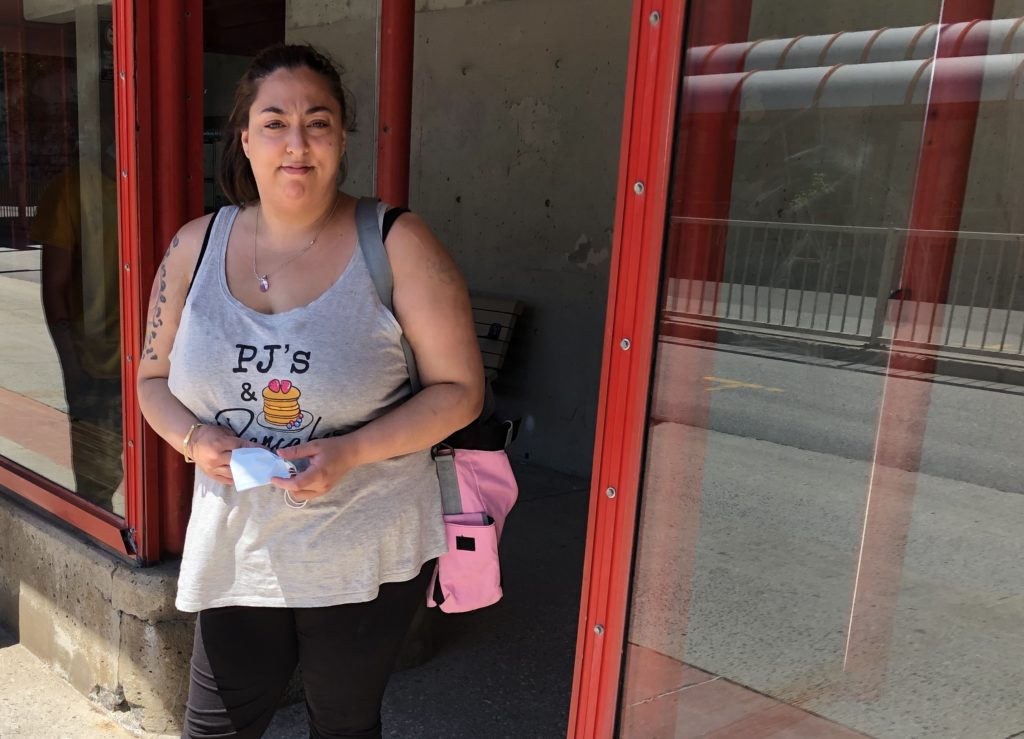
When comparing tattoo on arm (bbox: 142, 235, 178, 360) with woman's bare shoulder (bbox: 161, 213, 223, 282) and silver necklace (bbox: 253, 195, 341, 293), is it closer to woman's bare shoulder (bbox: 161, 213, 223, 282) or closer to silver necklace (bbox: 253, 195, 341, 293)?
woman's bare shoulder (bbox: 161, 213, 223, 282)

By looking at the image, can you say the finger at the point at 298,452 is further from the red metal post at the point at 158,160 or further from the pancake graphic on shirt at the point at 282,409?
the red metal post at the point at 158,160

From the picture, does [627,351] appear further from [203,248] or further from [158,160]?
[158,160]

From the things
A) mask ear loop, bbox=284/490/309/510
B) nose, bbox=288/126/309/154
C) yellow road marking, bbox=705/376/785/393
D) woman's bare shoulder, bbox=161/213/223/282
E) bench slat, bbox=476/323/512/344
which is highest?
nose, bbox=288/126/309/154

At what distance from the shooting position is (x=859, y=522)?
171 cm

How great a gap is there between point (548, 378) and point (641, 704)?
379 centimetres

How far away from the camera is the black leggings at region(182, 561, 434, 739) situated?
180cm

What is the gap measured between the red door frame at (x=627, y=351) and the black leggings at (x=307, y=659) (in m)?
0.37

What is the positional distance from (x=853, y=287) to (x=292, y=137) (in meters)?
1.04

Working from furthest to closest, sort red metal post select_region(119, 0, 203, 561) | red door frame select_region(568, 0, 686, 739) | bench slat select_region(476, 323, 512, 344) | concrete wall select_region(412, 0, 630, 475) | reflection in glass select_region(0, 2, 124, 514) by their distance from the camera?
bench slat select_region(476, 323, 512, 344) < concrete wall select_region(412, 0, 630, 475) < reflection in glass select_region(0, 2, 124, 514) < red metal post select_region(119, 0, 203, 561) < red door frame select_region(568, 0, 686, 739)

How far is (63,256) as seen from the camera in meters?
3.35

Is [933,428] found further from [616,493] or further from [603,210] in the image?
[603,210]

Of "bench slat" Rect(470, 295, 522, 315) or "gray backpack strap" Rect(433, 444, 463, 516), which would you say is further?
"bench slat" Rect(470, 295, 522, 315)

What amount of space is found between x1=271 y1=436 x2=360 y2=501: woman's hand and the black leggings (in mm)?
281

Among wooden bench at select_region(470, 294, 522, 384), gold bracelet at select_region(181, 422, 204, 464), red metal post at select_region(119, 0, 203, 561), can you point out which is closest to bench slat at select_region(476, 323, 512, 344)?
wooden bench at select_region(470, 294, 522, 384)
